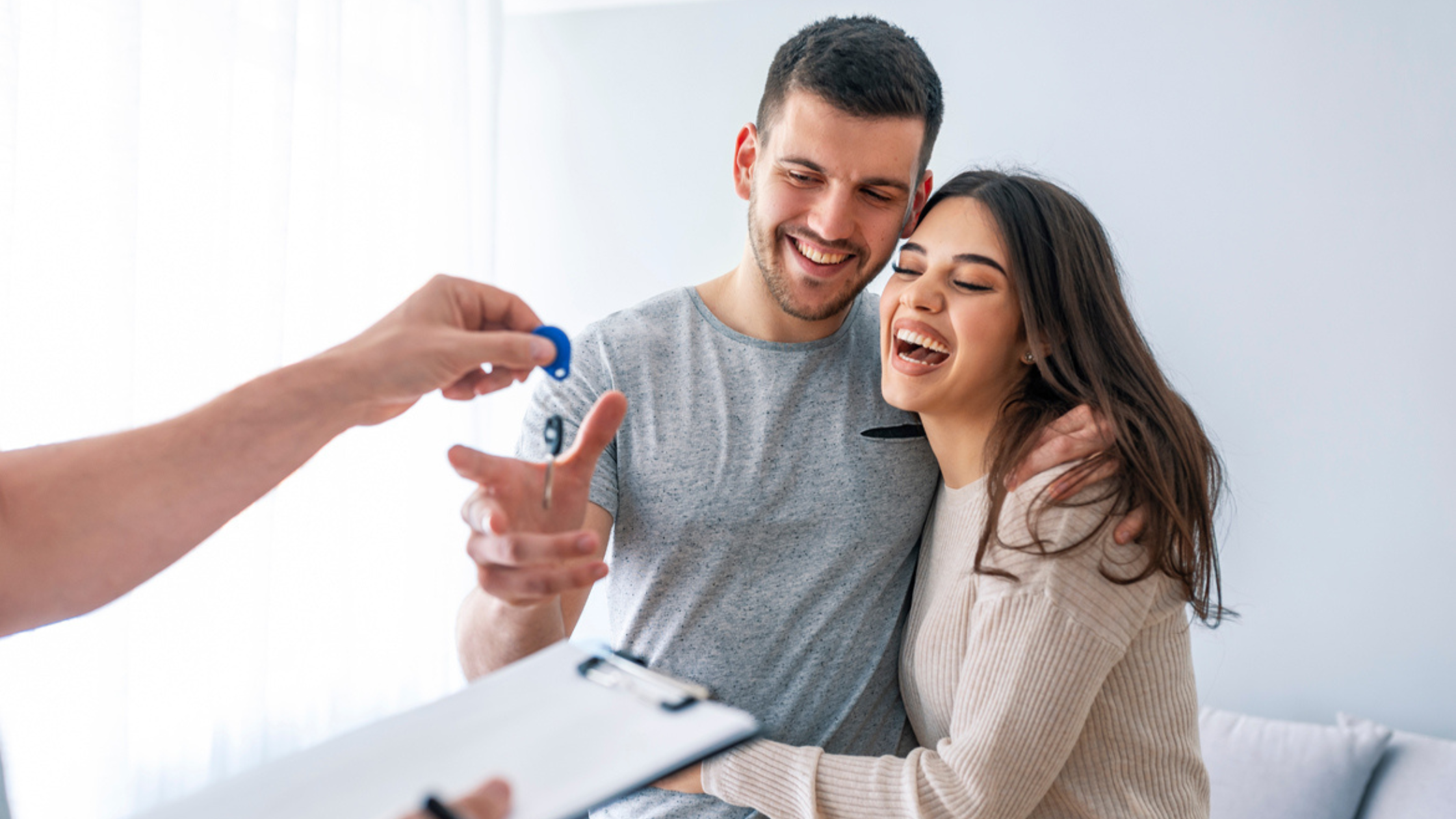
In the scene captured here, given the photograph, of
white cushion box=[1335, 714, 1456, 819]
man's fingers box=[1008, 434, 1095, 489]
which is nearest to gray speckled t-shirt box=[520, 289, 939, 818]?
man's fingers box=[1008, 434, 1095, 489]

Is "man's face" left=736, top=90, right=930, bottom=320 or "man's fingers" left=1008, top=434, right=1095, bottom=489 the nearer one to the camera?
"man's fingers" left=1008, top=434, right=1095, bottom=489

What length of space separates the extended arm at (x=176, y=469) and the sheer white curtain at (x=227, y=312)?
116cm

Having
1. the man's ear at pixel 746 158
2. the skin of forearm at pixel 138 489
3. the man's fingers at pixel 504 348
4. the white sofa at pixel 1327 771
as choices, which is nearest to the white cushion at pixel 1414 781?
the white sofa at pixel 1327 771

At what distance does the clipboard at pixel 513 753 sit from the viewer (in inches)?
21.6

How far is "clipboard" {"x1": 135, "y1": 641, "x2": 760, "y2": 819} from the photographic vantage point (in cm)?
55

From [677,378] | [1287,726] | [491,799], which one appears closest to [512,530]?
[491,799]

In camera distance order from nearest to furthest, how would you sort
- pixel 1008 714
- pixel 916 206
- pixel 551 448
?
pixel 551 448, pixel 1008 714, pixel 916 206

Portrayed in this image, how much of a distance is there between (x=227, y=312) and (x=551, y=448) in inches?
57.7

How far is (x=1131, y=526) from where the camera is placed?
1148 millimetres

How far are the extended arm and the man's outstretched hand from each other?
0.73 meters

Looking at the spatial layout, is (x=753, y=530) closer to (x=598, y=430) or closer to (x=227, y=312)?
→ (x=598, y=430)

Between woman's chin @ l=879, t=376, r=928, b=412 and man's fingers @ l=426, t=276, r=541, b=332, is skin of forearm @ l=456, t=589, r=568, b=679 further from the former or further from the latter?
woman's chin @ l=879, t=376, r=928, b=412

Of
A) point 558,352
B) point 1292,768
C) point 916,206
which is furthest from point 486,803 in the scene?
point 1292,768

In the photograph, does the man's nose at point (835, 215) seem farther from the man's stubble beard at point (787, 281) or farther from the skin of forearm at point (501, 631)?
the skin of forearm at point (501, 631)
